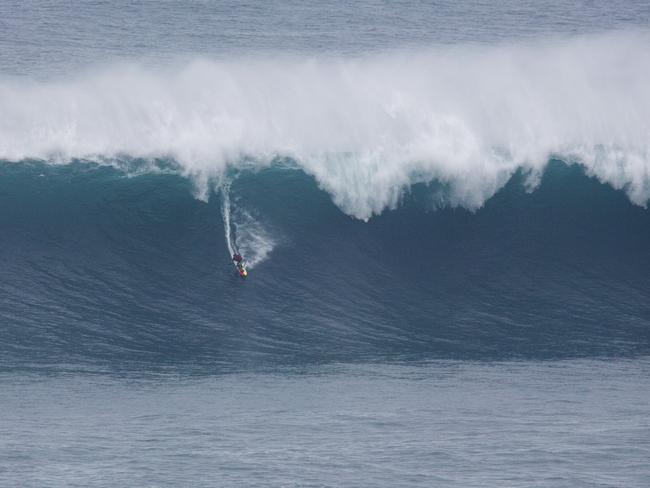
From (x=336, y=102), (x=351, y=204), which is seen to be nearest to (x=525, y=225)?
(x=351, y=204)

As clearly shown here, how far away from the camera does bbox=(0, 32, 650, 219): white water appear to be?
43062 millimetres

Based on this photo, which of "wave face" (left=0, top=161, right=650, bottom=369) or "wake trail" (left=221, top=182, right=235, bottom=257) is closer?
"wave face" (left=0, top=161, right=650, bottom=369)

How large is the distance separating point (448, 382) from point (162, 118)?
1390cm

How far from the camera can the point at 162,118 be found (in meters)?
44.7

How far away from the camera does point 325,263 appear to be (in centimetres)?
3984

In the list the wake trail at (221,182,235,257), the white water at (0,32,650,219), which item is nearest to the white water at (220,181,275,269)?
the wake trail at (221,182,235,257)

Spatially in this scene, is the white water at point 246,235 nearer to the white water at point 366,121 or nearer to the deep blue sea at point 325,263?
the deep blue sea at point 325,263

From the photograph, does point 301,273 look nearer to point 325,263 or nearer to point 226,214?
point 325,263

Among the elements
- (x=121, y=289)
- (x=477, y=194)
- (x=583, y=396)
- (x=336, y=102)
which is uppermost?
(x=336, y=102)

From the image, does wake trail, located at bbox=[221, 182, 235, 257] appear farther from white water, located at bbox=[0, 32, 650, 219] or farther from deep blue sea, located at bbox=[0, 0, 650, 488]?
white water, located at bbox=[0, 32, 650, 219]

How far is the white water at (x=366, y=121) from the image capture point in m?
43.1

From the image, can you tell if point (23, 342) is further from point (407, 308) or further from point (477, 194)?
point (477, 194)

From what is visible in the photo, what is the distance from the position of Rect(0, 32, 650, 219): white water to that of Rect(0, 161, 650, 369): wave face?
65 cm

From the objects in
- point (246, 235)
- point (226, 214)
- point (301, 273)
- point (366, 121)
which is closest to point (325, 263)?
point (301, 273)
